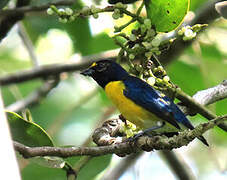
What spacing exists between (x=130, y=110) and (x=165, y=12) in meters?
0.82

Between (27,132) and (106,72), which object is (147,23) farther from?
(106,72)

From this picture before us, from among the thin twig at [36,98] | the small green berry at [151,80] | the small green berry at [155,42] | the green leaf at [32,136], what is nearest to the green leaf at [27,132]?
the green leaf at [32,136]

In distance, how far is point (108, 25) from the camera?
4.60 metres

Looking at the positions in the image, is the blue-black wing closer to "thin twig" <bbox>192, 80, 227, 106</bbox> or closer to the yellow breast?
the yellow breast

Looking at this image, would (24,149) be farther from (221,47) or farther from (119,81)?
(221,47)

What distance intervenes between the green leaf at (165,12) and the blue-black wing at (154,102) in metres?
0.47

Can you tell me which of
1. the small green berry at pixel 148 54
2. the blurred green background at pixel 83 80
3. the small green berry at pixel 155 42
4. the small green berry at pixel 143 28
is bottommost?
the blurred green background at pixel 83 80

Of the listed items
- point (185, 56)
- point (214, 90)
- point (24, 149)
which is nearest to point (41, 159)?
point (24, 149)

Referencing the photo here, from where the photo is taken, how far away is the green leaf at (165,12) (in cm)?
231

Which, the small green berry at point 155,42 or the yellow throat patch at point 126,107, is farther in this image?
the yellow throat patch at point 126,107

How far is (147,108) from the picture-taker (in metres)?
2.99

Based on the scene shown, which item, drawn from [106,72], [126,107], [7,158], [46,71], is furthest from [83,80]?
[7,158]

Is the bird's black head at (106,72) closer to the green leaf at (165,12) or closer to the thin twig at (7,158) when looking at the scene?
the green leaf at (165,12)

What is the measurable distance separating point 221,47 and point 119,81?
203cm
